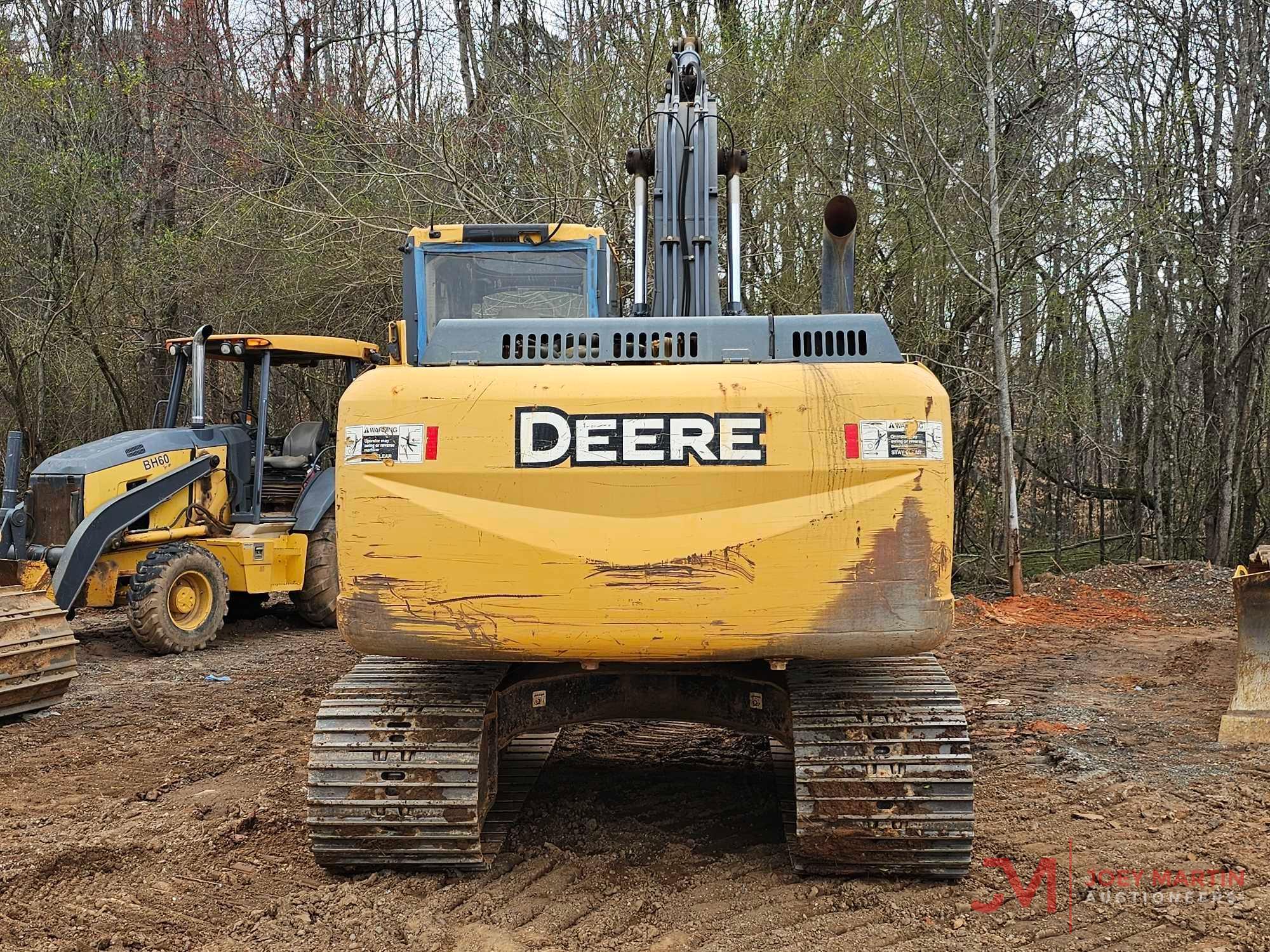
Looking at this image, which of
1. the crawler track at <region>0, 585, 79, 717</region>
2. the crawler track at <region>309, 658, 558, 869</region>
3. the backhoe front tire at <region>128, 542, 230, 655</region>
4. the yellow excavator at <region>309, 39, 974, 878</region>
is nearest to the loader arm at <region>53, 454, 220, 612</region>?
the backhoe front tire at <region>128, 542, 230, 655</region>

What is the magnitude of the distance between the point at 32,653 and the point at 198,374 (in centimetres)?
342

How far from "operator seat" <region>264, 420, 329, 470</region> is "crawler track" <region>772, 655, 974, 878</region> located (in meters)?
7.51

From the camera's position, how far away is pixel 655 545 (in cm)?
341

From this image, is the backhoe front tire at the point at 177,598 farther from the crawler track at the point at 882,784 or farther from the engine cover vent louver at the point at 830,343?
the engine cover vent louver at the point at 830,343

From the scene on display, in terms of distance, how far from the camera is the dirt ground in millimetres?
3477

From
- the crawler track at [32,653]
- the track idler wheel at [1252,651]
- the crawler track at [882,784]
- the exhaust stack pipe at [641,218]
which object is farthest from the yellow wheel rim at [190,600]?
the track idler wheel at [1252,651]

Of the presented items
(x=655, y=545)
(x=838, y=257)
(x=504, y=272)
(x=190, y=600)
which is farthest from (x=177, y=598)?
(x=655, y=545)

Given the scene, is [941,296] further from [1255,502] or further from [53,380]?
[53,380]

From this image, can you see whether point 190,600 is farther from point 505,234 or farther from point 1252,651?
point 1252,651

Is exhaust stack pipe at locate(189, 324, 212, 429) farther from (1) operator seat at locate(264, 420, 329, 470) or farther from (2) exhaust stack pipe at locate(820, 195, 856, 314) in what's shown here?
(2) exhaust stack pipe at locate(820, 195, 856, 314)

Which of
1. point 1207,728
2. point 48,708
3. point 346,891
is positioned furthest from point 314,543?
point 1207,728

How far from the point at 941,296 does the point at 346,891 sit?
1060 cm

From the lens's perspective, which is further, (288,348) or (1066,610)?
(1066,610)

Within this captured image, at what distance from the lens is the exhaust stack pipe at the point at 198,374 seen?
9.14 meters
